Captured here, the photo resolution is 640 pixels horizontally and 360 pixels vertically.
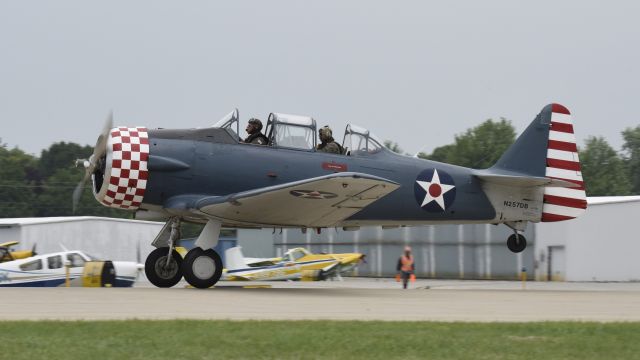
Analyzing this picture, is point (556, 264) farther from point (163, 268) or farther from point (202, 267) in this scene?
point (202, 267)

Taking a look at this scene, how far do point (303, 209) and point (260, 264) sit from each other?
52.8 feet

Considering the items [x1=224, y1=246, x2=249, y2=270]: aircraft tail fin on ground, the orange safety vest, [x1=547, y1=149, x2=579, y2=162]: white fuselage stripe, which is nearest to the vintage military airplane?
[x1=547, y1=149, x2=579, y2=162]: white fuselage stripe

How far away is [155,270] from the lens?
15711 millimetres

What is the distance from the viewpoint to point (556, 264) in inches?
1267

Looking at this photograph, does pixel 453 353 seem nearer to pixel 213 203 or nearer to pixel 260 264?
pixel 213 203

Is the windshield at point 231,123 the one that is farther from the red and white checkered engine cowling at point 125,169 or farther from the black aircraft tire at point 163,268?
the black aircraft tire at point 163,268

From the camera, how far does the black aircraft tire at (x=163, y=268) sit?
51.6 feet

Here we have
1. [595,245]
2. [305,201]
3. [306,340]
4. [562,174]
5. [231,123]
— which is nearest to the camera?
[306,340]

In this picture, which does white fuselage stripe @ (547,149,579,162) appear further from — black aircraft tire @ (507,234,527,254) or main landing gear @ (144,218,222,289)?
main landing gear @ (144,218,222,289)

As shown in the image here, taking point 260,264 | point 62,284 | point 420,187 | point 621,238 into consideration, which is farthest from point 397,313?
point 621,238

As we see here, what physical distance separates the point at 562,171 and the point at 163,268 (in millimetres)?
8007

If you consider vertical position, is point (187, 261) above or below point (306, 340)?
above

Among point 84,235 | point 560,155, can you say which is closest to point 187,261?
point 560,155

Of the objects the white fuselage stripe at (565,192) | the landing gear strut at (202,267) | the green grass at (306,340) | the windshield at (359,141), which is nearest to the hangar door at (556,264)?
the white fuselage stripe at (565,192)
